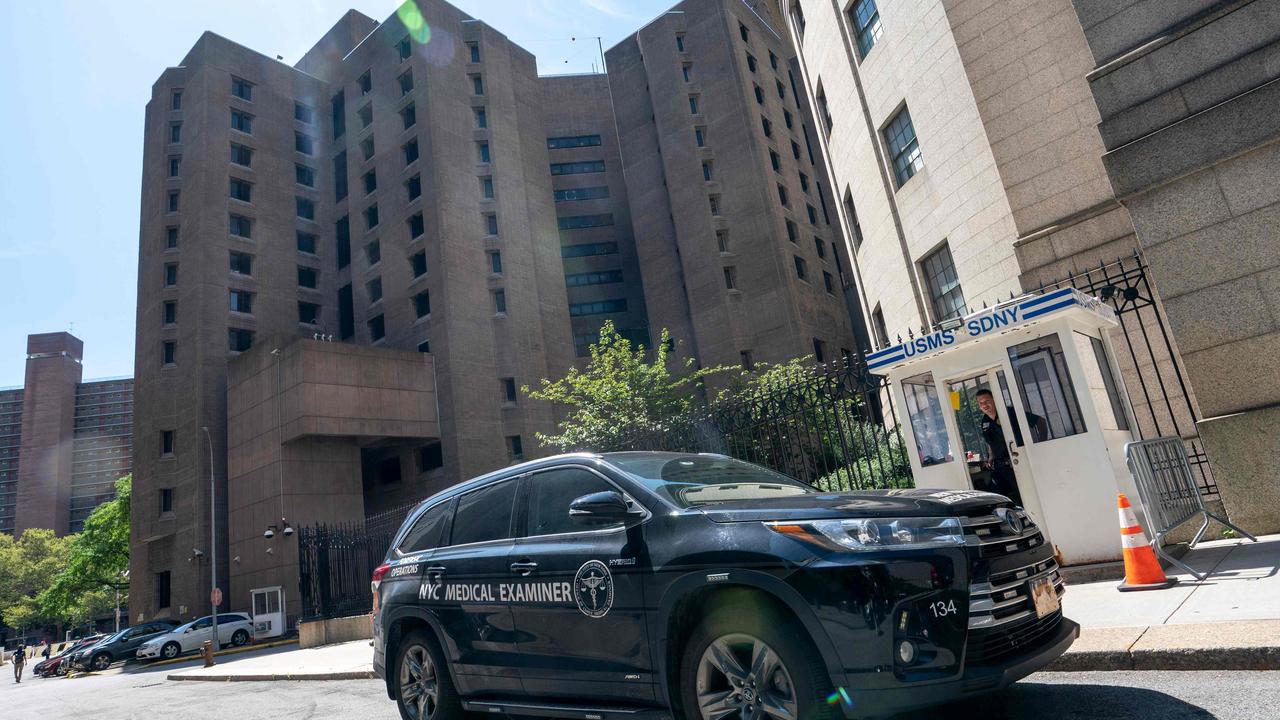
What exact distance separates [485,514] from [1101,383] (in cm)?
679

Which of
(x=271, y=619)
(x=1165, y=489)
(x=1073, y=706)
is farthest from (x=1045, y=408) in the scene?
(x=271, y=619)

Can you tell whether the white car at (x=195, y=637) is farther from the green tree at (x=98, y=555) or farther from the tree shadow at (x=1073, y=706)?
the tree shadow at (x=1073, y=706)

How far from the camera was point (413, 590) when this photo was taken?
18.8 feet

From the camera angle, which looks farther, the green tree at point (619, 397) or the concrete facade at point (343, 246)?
the concrete facade at point (343, 246)

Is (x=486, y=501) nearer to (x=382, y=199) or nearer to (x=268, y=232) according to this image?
(x=382, y=199)

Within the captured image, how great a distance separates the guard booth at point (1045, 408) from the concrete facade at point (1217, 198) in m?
1.05

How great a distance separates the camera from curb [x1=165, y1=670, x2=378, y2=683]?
10697 millimetres

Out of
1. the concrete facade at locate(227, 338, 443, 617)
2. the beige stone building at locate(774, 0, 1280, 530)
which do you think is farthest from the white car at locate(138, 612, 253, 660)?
the beige stone building at locate(774, 0, 1280, 530)

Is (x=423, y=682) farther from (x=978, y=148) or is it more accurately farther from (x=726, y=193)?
(x=726, y=193)

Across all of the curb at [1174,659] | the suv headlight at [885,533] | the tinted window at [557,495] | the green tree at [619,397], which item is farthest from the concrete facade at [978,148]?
the green tree at [619,397]

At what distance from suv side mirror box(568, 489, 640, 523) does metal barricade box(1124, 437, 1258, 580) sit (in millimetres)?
5335

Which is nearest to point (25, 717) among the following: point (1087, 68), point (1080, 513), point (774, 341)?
point (1080, 513)

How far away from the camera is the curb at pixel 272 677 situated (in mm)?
10697

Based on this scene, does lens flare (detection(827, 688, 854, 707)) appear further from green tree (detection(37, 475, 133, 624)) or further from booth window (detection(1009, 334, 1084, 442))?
green tree (detection(37, 475, 133, 624))
